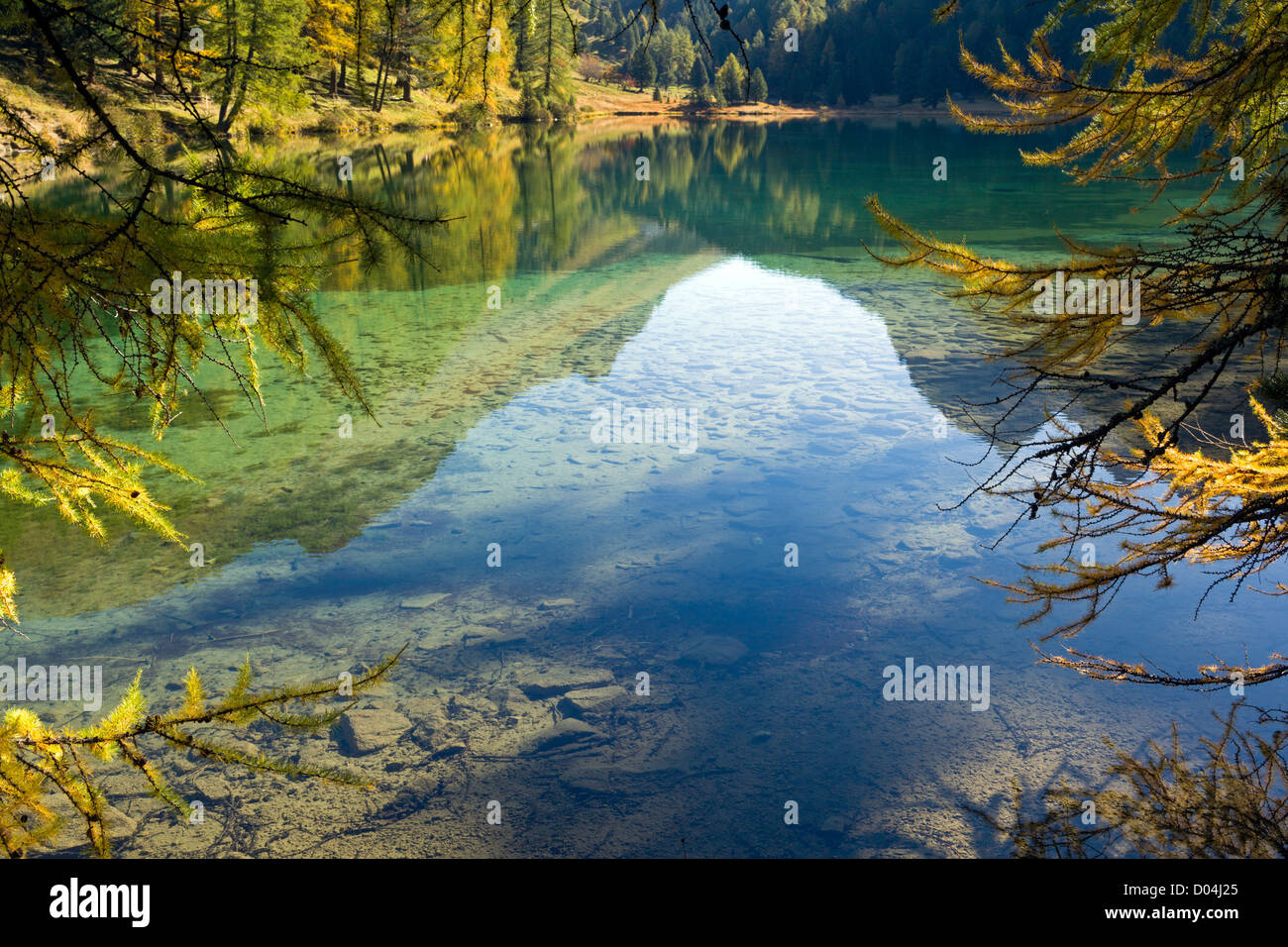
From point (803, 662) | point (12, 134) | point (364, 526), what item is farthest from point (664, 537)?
point (12, 134)

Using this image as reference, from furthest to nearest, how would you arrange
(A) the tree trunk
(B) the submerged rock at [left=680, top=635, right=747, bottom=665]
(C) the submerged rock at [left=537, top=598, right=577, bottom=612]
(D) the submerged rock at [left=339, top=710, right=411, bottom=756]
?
(C) the submerged rock at [left=537, top=598, right=577, bottom=612]
(B) the submerged rock at [left=680, top=635, right=747, bottom=665]
(D) the submerged rock at [left=339, top=710, right=411, bottom=756]
(A) the tree trunk

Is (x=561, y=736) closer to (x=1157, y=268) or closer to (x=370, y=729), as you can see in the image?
(x=370, y=729)

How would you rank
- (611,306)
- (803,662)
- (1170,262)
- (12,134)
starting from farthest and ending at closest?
(611,306)
(803,662)
(1170,262)
(12,134)

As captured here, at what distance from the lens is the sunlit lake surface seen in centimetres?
544

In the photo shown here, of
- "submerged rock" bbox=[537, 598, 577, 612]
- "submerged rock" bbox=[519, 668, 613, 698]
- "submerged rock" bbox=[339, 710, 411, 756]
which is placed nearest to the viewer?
"submerged rock" bbox=[339, 710, 411, 756]

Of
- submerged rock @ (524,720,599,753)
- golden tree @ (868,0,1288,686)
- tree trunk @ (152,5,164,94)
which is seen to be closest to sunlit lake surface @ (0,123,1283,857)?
submerged rock @ (524,720,599,753)

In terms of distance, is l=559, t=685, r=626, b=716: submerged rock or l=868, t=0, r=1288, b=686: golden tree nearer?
l=868, t=0, r=1288, b=686: golden tree

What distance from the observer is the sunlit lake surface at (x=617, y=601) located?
17.9 feet

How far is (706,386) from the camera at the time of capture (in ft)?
42.9

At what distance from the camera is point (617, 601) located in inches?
299

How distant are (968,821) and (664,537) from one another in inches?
161

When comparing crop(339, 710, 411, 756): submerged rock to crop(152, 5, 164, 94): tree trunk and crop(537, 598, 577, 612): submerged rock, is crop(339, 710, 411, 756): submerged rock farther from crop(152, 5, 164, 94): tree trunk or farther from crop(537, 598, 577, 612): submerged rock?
crop(152, 5, 164, 94): tree trunk

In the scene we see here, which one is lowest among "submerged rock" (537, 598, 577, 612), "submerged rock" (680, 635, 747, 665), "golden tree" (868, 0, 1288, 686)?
"submerged rock" (680, 635, 747, 665)
